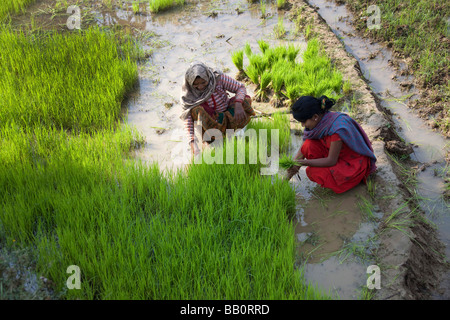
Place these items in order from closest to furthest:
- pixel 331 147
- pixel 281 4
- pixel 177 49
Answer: pixel 331 147, pixel 177 49, pixel 281 4

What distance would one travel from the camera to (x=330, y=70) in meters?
4.25

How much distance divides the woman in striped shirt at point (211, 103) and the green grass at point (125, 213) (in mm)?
248

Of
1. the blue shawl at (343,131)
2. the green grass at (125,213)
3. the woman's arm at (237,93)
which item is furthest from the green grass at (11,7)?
the blue shawl at (343,131)

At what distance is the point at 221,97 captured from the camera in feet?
11.1

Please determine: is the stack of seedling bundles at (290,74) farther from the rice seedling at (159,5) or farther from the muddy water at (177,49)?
the rice seedling at (159,5)

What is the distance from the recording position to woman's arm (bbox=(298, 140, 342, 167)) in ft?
8.68

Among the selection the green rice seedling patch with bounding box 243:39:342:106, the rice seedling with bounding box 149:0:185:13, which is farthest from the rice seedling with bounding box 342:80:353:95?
the rice seedling with bounding box 149:0:185:13

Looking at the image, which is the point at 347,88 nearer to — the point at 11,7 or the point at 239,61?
the point at 239,61

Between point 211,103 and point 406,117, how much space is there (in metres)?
1.90

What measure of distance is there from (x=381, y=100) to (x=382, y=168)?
1293 mm

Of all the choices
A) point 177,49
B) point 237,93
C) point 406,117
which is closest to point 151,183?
point 237,93

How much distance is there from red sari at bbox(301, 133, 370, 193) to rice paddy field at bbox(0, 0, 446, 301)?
0.11 m
